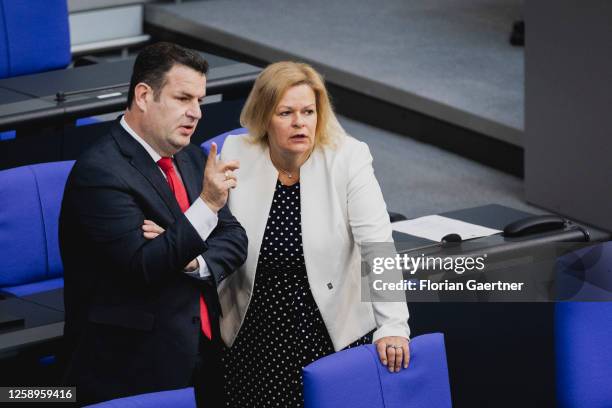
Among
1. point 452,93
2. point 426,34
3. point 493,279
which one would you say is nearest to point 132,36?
point 426,34

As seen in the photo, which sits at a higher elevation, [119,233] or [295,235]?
[119,233]

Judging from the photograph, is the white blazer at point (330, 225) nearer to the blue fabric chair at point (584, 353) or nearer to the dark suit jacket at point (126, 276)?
the dark suit jacket at point (126, 276)

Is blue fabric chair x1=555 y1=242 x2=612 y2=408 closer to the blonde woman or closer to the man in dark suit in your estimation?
the blonde woman

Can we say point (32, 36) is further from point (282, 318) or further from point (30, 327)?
point (282, 318)

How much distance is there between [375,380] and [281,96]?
0.68 m

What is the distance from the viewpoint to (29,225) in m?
3.71

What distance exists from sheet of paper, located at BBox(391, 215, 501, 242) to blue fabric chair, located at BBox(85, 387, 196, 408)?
1292 millimetres

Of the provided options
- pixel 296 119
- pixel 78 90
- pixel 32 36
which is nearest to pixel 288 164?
pixel 296 119

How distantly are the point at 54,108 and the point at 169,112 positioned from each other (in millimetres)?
1876

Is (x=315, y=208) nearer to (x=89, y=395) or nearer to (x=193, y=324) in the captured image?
(x=193, y=324)

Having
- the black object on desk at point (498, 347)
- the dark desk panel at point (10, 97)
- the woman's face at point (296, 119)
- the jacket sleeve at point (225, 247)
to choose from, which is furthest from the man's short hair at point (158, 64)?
the dark desk panel at point (10, 97)

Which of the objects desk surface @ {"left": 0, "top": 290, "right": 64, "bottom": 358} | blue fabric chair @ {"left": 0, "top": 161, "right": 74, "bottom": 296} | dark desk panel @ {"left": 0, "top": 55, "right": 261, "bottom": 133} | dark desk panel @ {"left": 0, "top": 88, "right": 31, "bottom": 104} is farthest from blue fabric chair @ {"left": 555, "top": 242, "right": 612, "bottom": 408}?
dark desk panel @ {"left": 0, "top": 88, "right": 31, "bottom": 104}

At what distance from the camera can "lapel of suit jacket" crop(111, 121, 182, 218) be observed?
2.65m

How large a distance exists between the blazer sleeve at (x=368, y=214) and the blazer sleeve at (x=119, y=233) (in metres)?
0.42
